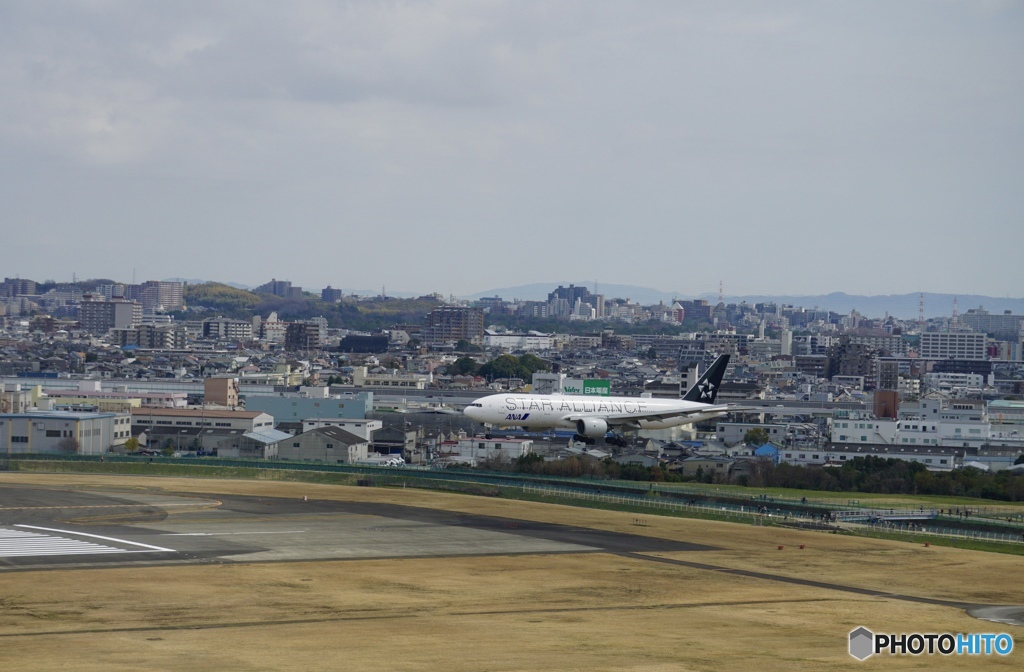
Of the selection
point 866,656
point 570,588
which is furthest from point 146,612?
point 866,656

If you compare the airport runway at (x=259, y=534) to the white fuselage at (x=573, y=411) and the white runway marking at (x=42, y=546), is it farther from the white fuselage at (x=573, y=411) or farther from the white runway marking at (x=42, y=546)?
the white fuselage at (x=573, y=411)

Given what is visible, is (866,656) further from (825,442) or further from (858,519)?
(825,442)

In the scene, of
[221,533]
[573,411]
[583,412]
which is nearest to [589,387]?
[583,412]

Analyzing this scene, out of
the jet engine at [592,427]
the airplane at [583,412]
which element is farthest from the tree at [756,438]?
the jet engine at [592,427]

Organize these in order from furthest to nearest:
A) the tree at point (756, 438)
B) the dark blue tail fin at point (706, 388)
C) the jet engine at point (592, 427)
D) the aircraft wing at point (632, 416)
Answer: the tree at point (756, 438) → the dark blue tail fin at point (706, 388) → the aircraft wing at point (632, 416) → the jet engine at point (592, 427)

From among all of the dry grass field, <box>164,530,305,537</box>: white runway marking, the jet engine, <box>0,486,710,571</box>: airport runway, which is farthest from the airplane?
the dry grass field

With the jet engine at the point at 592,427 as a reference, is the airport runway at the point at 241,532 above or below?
below
